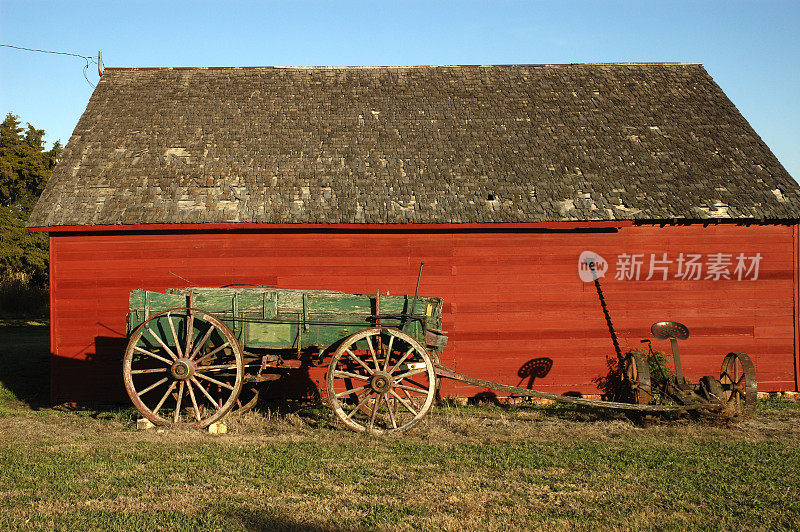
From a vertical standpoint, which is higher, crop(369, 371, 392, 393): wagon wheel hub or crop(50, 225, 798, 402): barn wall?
crop(50, 225, 798, 402): barn wall

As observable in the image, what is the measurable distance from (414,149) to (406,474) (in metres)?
6.60

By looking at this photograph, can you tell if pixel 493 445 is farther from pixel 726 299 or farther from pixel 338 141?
pixel 338 141

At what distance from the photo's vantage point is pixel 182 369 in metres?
8.18

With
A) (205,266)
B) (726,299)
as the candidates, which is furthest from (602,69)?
(205,266)

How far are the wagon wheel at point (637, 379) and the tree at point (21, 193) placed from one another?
2608cm

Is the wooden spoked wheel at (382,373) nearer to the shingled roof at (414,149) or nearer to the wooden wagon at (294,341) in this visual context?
the wooden wagon at (294,341)

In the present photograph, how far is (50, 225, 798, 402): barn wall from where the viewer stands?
1071 centimetres

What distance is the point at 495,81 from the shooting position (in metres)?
14.0

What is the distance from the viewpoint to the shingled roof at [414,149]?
10773 millimetres

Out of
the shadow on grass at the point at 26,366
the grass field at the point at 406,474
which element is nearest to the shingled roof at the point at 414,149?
the shadow on grass at the point at 26,366

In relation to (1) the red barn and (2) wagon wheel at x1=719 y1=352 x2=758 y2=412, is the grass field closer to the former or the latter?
(2) wagon wheel at x1=719 y1=352 x2=758 y2=412

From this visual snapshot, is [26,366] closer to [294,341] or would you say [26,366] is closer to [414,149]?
[294,341]

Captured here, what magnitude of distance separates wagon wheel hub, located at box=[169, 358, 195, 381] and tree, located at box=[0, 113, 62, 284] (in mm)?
23607

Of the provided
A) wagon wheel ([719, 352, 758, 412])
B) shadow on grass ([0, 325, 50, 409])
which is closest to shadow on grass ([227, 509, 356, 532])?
wagon wheel ([719, 352, 758, 412])
